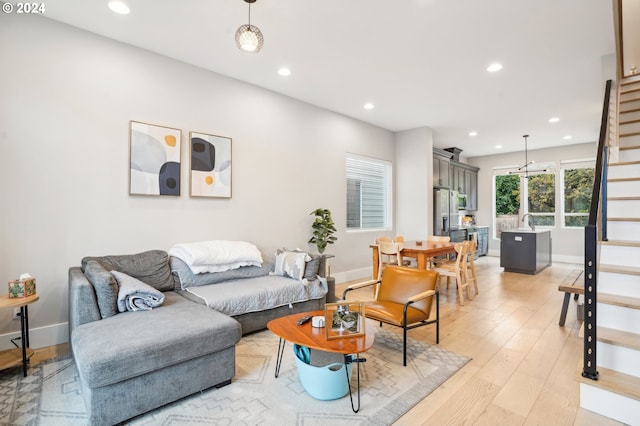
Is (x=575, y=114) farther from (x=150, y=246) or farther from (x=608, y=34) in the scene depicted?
(x=150, y=246)

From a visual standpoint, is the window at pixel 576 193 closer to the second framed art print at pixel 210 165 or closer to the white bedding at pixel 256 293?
the white bedding at pixel 256 293

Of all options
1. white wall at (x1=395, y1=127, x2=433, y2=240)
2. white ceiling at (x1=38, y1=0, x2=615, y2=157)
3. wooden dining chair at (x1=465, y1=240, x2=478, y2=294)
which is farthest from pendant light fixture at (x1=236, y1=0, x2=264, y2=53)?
white wall at (x1=395, y1=127, x2=433, y2=240)

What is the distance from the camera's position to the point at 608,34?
3121 mm

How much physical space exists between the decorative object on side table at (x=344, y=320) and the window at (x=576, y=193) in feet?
27.0

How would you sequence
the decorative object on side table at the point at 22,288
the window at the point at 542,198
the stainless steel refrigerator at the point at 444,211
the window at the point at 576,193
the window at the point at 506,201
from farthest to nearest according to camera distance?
1. the window at the point at 506,201
2. the window at the point at 542,198
3. the window at the point at 576,193
4. the stainless steel refrigerator at the point at 444,211
5. the decorative object on side table at the point at 22,288

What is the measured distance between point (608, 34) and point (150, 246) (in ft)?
16.8

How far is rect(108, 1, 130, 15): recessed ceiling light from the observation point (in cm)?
272

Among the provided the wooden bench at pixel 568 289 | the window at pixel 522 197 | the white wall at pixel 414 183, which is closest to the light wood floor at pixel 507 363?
the wooden bench at pixel 568 289

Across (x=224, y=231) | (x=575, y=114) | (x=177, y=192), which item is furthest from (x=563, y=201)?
(x=177, y=192)

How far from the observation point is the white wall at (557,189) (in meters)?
7.82

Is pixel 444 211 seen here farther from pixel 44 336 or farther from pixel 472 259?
pixel 44 336

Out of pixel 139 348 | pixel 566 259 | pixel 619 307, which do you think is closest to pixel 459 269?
pixel 619 307

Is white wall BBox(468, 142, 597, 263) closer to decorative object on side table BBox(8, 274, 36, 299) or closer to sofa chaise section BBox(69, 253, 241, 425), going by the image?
sofa chaise section BBox(69, 253, 241, 425)

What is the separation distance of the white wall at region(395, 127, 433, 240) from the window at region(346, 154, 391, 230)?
257mm
